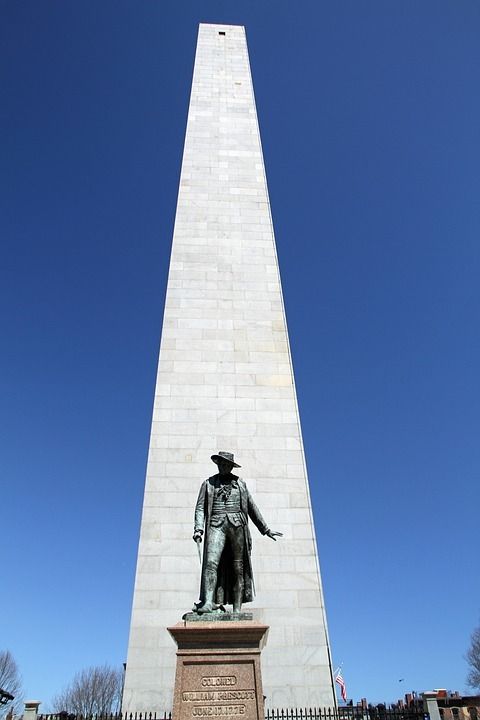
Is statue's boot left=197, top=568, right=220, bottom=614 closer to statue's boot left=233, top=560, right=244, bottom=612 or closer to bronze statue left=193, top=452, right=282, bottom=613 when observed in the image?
bronze statue left=193, top=452, right=282, bottom=613

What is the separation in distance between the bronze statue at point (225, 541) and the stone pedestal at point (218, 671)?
0.40 metres

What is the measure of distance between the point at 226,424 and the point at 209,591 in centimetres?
761

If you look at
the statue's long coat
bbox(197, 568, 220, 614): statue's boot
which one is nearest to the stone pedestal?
bbox(197, 568, 220, 614): statue's boot

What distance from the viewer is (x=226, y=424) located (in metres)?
14.4

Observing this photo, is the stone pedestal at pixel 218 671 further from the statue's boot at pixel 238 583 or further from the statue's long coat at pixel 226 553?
the statue's long coat at pixel 226 553

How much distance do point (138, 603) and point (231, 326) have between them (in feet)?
27.0

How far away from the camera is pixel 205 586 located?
691 cm

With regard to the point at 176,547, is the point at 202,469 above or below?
above

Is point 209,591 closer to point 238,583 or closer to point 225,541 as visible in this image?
point 238,583

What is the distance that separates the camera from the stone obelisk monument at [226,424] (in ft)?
37.5

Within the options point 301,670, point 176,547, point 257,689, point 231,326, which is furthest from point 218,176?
point 257,689

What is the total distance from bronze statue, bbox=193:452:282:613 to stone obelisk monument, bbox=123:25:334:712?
5.26 meters

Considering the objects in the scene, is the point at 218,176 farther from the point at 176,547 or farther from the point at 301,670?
the point at 301,670

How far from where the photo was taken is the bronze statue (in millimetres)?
6980
